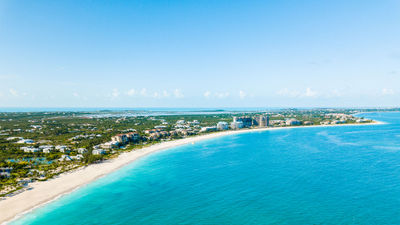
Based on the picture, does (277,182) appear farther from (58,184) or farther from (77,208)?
(58,184)

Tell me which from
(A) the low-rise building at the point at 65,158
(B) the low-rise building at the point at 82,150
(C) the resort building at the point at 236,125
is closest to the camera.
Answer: (A) the low-rise building at the point at 65,158

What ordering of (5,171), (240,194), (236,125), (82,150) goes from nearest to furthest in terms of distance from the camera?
(240,194) < (5,171) < (82,150) < (236,125)

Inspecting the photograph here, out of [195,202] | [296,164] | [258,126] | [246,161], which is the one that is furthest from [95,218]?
[258,126]

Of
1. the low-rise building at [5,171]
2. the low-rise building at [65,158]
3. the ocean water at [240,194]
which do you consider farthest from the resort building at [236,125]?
the low-rise building at [5,171]

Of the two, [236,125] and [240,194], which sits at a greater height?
[236,125]

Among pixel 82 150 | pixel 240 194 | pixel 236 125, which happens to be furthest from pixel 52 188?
pixel 236 125

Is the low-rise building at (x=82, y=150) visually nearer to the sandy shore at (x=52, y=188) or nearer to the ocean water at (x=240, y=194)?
the sandy shore at (x=52, y=188)

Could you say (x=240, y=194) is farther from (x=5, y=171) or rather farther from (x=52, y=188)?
(x=5, y=171)

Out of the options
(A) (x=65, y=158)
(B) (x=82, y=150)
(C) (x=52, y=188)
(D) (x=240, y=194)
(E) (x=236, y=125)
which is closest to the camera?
(D) (x=240, y=194)
